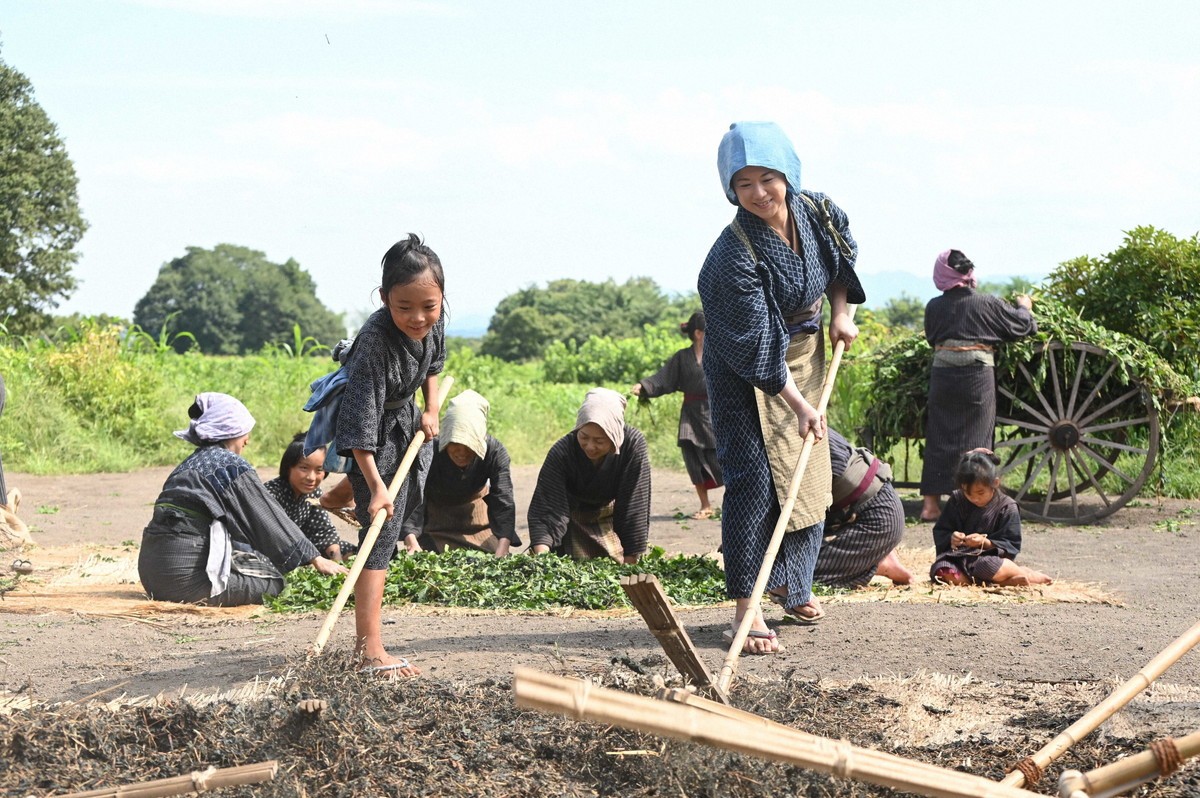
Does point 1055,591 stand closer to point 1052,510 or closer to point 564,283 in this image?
point 1052,510

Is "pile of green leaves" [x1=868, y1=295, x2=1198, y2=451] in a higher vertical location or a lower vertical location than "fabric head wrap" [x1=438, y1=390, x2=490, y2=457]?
higher

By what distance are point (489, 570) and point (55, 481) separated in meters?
7.02

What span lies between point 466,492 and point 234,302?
4160 cm

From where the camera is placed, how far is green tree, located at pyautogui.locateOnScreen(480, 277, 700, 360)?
27422 mm

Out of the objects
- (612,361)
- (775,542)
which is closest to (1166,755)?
(775,542)

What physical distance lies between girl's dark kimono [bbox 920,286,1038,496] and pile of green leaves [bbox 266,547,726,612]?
2.60 metres

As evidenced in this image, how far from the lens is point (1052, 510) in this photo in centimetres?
873

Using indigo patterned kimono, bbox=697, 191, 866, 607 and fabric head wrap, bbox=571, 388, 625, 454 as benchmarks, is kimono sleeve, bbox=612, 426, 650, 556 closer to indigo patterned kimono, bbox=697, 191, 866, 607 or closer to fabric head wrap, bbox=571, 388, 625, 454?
fabric head wrap, bbox=571, 388, 625, 454

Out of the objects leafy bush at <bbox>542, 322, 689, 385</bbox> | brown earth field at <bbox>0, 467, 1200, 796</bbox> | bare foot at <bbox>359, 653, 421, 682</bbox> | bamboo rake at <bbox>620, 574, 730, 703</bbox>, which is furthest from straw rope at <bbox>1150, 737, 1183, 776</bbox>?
leafy bush at <bbox>542, 322, 689, 385</bbox>

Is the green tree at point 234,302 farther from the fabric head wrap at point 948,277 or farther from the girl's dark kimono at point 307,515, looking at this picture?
the girl's dark kimono at point 307,515

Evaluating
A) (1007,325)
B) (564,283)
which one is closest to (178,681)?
(1007,325)

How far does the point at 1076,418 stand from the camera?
26.5 ft

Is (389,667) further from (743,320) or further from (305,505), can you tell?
(305,505)

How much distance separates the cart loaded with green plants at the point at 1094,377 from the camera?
7945 millimetres
